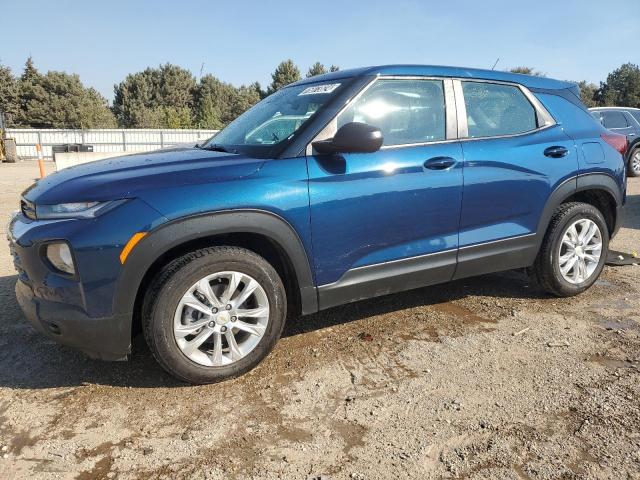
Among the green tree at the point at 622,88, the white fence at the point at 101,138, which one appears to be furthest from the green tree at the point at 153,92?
the green tree at the point at 622,88

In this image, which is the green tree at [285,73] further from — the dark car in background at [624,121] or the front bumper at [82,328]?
the front bumper at [82,328]

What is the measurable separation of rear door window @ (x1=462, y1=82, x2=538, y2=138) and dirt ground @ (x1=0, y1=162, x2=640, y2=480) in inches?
55.8

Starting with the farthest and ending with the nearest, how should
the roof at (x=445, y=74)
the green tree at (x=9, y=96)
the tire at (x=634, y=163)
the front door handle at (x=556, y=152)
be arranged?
the green tree at (x=9, y=96) → the tire at (x=634, y=163) → the front door handle at (x=556, y=152) → the roof at (x=445, y=74)

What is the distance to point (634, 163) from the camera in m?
12.4

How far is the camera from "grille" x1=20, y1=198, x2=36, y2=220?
8.64 ft

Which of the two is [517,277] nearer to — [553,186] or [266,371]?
[553,186]

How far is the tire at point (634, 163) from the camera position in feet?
39.5

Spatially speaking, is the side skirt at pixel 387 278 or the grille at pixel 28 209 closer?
the grille at pixel 28 209

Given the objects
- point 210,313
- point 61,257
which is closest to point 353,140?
point 210,313

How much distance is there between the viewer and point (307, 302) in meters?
2.98

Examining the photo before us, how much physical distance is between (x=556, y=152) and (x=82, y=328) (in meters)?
3.47

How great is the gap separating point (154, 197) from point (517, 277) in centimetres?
360

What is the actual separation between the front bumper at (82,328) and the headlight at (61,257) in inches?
7.3

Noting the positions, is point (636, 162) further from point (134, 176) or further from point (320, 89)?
point (134, 176)
